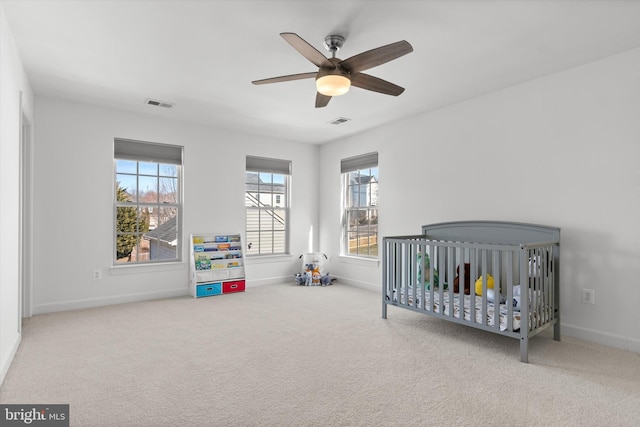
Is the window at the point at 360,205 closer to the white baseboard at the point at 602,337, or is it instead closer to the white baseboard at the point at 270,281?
the white baseboard at the point at 270,281

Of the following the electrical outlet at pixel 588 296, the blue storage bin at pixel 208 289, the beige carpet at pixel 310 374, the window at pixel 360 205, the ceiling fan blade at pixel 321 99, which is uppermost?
the ceiling fan blade at pixel 321 99

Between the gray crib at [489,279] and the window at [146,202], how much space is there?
274cm

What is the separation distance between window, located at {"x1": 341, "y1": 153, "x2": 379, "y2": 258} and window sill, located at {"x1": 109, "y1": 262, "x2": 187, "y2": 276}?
92.1 inches

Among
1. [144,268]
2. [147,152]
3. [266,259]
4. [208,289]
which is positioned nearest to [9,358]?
[144,268]

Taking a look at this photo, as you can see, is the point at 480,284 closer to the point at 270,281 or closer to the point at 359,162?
the point at 359,162

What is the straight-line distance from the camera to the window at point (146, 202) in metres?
4.26

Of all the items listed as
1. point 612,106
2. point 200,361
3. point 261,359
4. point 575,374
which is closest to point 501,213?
point 612,106

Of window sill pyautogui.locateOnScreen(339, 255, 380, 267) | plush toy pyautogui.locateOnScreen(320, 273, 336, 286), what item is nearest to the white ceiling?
window sill pyautogui.locateOnScreen(339, 255, 380, 267)

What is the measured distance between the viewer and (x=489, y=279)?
3.10 meters

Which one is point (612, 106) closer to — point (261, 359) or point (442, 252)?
point (442, 252)

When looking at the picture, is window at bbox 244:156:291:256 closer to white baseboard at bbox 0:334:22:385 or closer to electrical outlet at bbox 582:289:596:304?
white baseboard at bbox 0:334:22:385

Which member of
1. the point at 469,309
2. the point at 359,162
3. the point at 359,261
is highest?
the point at 359,162

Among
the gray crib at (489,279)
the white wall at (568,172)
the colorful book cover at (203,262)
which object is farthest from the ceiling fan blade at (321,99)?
the colorful book cover at (203,262)

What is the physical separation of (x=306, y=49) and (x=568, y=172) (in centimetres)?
239
